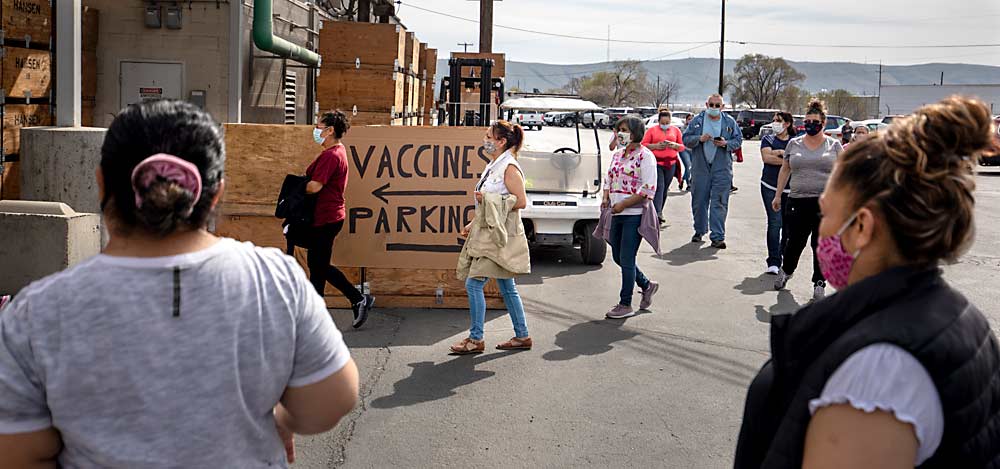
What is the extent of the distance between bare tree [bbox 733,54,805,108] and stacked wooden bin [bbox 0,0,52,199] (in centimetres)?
10361

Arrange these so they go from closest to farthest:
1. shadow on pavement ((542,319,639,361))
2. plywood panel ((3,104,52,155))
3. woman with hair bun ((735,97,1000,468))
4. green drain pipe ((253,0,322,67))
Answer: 1. woman with hair bun ((735,97,1000,468))
2. shadow on pavement ((542,319,639,361))
3. plywood panel ((3,104,52,155))
4. green drain pipe ((253,0,322,67))

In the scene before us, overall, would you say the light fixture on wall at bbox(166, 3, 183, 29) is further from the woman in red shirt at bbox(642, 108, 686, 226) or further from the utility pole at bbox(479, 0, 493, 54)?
the utility pole at bbox(479, 0, 493, 54)

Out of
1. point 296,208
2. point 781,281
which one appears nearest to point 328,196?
point 296,208

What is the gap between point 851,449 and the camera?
1.95 m

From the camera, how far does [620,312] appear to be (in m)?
8.94

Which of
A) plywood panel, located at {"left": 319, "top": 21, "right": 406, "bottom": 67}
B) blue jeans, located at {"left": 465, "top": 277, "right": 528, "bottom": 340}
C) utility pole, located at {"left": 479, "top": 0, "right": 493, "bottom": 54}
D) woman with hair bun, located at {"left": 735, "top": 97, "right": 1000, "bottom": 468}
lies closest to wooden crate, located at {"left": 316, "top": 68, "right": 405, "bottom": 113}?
plywood panel, located at {"left": 319, "top": 21, "right": 406, "bottom": 67}

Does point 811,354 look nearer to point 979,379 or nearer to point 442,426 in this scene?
point 979,379

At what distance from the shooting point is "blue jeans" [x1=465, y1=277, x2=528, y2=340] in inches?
296

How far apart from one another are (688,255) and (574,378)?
6.22 metres

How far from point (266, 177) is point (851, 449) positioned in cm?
756

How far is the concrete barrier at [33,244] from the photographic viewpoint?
8.74 metres

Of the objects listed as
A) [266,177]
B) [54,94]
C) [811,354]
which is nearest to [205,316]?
[811,354]

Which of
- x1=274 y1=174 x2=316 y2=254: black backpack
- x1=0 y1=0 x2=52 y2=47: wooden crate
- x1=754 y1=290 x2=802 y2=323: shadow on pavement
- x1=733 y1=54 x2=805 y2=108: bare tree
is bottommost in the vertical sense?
x1=754 y1=290 x2=802 y2=323: shadow on pavement

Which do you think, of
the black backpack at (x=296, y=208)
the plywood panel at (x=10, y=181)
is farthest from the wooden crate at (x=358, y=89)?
the black backpack at (x=296, y=208)
